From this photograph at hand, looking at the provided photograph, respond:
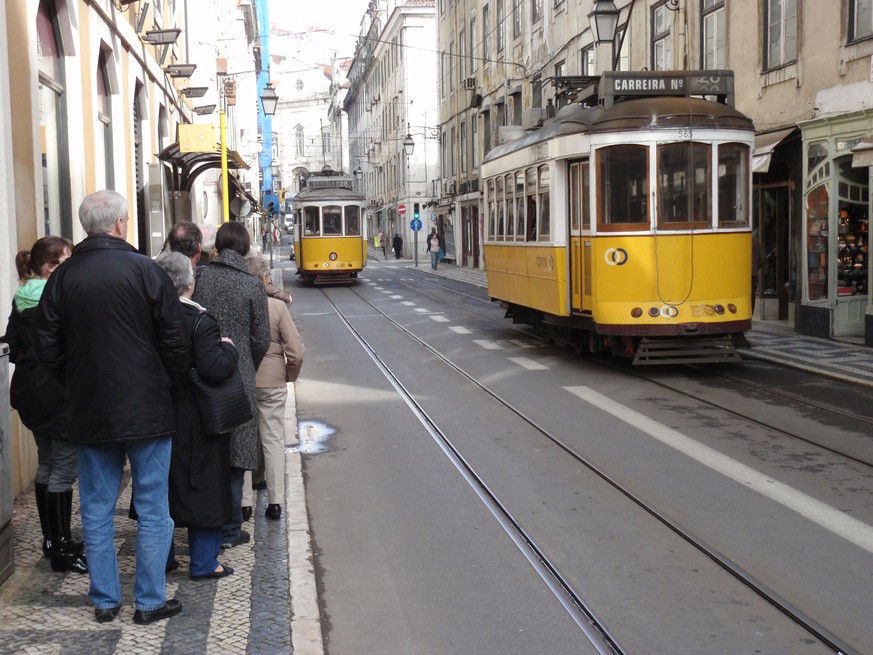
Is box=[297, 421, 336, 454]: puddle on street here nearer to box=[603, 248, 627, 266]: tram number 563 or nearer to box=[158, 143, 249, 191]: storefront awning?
box=[603, 248, 627, 266]: tram number 563

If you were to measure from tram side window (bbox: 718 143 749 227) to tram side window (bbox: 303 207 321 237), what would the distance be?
22.2 meters

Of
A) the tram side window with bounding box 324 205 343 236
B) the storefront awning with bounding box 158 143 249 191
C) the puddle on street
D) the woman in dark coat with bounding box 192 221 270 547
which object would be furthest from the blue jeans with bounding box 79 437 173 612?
the tram side window with bounding box 324 205 343 236

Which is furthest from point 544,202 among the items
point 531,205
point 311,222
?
point 311,222

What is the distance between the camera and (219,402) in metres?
5.25

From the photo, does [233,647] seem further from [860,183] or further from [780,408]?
[860,183]

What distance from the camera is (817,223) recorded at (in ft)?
54.7

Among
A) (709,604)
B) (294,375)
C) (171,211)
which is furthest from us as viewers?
(171,211)

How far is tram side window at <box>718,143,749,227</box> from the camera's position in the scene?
12.8 metres

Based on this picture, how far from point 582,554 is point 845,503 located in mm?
2046

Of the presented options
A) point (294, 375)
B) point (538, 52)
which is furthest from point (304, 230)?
point (294, 375)

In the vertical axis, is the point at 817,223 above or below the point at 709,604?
above

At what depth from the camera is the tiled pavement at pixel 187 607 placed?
464 cm

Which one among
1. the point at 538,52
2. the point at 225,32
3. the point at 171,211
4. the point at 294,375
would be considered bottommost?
the point at 294,375

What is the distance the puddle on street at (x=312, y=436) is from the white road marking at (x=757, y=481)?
107 inches
